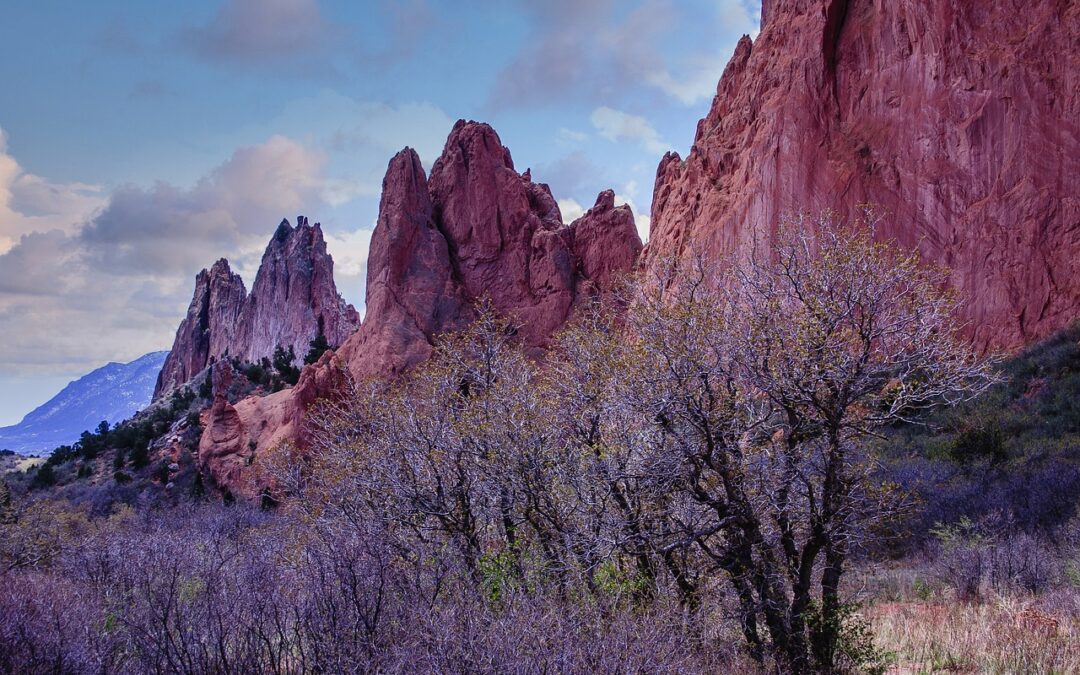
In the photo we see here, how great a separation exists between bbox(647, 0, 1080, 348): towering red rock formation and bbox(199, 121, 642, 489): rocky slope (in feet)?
27.6

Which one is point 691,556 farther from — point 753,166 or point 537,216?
point 537,216

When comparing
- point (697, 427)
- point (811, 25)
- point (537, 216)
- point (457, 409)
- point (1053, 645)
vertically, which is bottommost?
point (1053, 645)

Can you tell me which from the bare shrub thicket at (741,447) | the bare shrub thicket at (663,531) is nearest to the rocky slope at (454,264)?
the bare shrub thicket at (741,447)

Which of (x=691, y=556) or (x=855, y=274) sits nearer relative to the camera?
(x=855, y=274)

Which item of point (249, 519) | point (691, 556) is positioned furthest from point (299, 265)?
point (691, 556)

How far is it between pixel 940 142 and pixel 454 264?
27.3 m

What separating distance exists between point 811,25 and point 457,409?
31.3 m

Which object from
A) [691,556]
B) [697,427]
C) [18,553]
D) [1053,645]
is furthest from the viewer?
[18,553]

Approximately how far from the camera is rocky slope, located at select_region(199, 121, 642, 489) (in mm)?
38094

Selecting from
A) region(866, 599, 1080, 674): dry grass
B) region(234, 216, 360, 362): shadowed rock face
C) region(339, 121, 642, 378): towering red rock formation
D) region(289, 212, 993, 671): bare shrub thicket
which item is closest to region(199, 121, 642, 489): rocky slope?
region(339, 121, 642, 378): towering red rock formation

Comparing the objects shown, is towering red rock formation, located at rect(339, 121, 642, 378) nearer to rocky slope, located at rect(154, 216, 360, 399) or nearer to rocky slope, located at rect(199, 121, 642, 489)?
rocky slope, located at rect(199, 121, 642, 489)

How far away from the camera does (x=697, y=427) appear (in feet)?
22.4

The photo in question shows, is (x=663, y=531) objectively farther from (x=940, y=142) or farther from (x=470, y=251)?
(x=470, y=251)

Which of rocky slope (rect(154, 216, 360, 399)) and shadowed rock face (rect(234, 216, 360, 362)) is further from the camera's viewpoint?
rocky slope (rect(154, 216, 360, 399))
